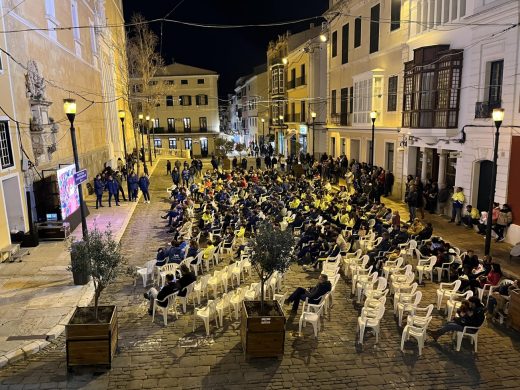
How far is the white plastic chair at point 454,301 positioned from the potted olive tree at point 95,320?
697 cm

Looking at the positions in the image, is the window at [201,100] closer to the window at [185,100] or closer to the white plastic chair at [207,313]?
the window at [185,100]

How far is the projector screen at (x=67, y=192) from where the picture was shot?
16344 mm

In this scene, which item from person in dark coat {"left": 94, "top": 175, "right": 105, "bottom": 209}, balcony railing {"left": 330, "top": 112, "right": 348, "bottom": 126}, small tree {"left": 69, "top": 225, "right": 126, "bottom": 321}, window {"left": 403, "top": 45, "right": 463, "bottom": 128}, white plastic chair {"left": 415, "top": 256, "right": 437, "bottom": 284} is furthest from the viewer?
balcony railing {"left": 330, "top": 112, "right": 348, "bottom": 126}

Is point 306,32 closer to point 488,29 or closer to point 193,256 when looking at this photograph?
point 488,29

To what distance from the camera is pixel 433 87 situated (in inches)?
756

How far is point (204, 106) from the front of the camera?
213ft

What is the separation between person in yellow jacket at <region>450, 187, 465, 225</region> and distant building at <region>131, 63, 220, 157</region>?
49443 mm

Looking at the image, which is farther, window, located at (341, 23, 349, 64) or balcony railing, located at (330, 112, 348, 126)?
balcony railing, located at (330, 112, 348, 126)

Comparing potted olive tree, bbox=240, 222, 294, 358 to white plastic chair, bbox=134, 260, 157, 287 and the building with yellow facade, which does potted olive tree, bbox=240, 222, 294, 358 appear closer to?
white plastic chair, bbox=134, 260, 157, 287

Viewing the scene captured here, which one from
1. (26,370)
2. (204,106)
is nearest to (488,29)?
(26,370)

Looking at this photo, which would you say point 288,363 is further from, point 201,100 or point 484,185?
point 201,100

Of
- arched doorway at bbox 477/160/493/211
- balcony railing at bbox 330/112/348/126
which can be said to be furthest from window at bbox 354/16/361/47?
arched doorway at bbox 477/160/493/211

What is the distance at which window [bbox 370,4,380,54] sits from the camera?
85.3 ft

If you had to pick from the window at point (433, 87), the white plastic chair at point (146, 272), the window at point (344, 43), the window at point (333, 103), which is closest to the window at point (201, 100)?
the window at point (333, 103)
